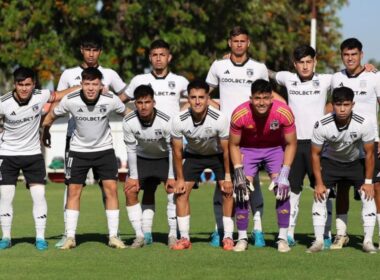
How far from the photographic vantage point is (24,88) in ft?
40.6

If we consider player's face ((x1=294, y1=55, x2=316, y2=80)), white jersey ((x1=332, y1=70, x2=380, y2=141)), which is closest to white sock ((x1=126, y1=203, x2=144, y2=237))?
player's face ((x1=294, y1=55, x2=316, y2=80))

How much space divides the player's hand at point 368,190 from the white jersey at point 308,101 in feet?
3.27

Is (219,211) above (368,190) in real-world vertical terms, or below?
below

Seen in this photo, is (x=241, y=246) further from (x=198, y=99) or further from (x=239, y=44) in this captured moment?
(x=239, y=44)

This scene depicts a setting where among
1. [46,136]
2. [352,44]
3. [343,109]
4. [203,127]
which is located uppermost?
[352,44]

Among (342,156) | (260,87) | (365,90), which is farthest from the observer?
(365,90)

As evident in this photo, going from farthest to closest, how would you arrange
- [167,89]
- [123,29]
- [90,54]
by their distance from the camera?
1. [123,29]
2. [167,89]
3. [90,54]

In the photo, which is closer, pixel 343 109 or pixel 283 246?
pixel 343 109

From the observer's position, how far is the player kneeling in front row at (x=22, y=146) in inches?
487

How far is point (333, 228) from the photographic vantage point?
15211 millimetres

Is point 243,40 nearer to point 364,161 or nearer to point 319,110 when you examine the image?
point 319,110

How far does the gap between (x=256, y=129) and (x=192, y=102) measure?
2.79ft

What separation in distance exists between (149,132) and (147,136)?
65mm

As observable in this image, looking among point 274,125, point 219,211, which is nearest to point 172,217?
point 219,211
